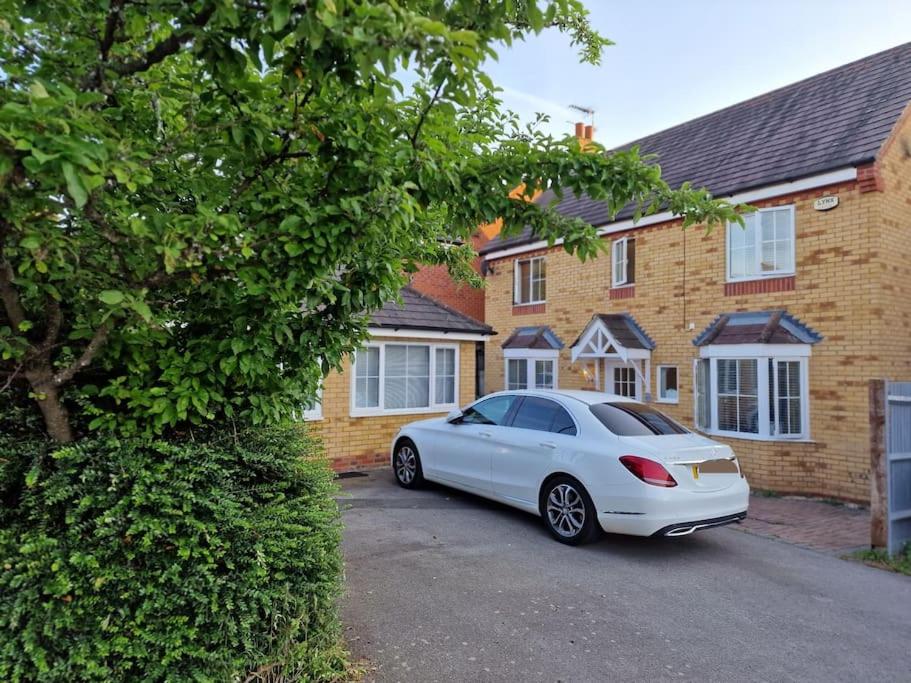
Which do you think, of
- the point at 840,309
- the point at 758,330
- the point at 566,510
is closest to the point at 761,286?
the point at 758,330

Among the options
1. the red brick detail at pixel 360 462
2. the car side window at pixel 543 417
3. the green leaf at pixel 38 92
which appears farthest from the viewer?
the red brick detail at pixel 360 462

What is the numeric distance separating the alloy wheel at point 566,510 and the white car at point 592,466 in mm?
10

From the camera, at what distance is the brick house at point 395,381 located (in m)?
10.0

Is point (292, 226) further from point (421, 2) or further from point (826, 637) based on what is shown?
point (826, 637)

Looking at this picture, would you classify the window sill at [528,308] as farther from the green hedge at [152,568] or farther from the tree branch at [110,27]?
the tree branch at [110,27]

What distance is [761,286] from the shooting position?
10.3 metres

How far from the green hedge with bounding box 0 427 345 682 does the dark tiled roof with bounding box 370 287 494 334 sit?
708 centimetres

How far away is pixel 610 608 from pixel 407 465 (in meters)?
4.40

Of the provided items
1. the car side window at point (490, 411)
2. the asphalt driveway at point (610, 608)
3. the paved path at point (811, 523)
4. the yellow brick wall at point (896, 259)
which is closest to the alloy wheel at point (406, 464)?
the car side window at point (490, 411)

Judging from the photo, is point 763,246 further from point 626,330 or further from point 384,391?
point 384,391

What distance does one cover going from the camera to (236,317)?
9.74 ft

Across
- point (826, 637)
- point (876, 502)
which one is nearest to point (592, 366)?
point (876, 502)

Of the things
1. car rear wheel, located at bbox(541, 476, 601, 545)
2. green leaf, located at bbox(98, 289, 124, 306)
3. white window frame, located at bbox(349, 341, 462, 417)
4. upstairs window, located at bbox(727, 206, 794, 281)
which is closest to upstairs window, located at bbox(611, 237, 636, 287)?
upstairs window, located at bbox(727, 206, 794, 281)

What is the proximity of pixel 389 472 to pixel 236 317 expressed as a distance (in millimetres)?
7280
